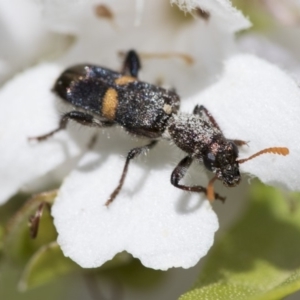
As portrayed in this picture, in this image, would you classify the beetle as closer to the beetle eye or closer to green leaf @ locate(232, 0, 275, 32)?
the beetle eye

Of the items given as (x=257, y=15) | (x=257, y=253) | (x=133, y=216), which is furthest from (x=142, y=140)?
(x=257, y=15)

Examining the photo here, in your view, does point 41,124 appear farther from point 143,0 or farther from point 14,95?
point 143,0

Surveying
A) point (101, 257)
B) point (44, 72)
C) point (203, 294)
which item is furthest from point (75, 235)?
point (44, 72)

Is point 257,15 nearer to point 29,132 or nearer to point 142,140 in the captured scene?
point 142,140

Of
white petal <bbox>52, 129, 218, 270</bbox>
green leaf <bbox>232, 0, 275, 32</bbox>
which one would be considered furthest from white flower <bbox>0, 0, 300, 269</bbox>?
green leaf <bbox>232, 0, 275, 32</bbox>

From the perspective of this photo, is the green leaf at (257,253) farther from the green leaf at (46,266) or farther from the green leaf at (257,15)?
the green leaf at (257,15)

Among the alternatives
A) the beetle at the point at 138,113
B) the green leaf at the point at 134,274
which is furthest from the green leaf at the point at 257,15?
the green leaf at the point at 134,274
